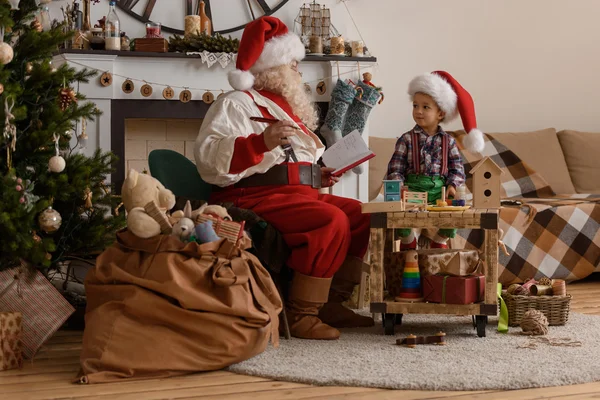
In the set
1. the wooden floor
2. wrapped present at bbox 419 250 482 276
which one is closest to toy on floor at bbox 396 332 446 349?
Result: wrapped present at bbox 419 250 482 276


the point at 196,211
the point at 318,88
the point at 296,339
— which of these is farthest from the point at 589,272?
the point at 196,211

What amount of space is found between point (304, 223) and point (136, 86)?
1882 millimetres

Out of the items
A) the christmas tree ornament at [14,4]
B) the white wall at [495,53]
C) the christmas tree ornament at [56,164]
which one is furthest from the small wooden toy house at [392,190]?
the white wall at [495,53]

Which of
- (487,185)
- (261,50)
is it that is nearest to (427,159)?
(487,185)

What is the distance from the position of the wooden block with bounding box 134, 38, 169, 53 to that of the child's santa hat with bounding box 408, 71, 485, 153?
1464 millimetres

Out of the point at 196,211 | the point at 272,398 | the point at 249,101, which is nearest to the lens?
the point at 272,398

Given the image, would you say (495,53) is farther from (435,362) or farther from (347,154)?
(435,362)

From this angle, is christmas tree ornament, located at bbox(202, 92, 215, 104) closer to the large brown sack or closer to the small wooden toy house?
the small wooden toy house

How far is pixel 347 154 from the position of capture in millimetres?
3141

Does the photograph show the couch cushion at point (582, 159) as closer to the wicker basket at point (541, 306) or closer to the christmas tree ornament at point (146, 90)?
the wicker basket at point (541, 306)

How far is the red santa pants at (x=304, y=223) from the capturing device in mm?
2861

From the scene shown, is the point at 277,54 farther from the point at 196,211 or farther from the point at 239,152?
the point at 196,211

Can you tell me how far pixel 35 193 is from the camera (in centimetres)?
275

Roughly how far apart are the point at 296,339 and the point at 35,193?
3.12 feet
